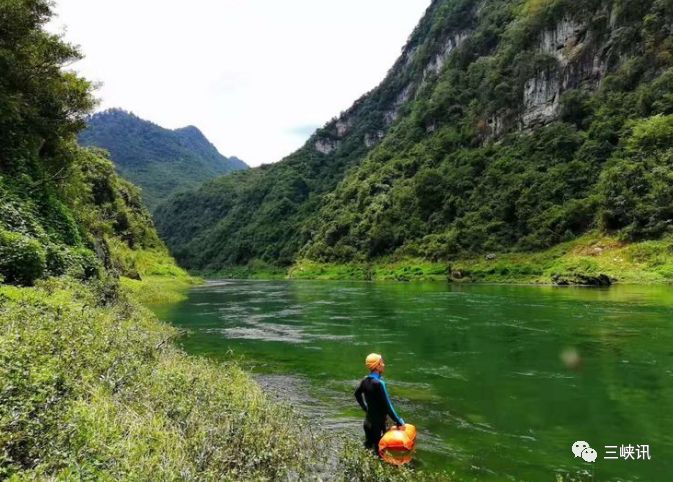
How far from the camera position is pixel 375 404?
1075cm

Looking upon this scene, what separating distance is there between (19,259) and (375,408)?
14335 mm

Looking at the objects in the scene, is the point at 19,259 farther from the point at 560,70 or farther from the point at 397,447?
the point at 560,70

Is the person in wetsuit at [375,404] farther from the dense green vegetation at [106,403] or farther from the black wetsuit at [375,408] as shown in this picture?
the dense green vegetation at [106,403]

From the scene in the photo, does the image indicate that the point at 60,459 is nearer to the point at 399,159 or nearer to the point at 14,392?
Answer: the point at 14,392

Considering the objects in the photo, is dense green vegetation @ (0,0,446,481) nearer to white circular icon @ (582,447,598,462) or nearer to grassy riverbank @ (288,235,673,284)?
white circular icon @ (582,447,598,462)

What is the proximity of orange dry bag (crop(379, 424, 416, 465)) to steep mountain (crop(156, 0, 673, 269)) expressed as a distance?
60.8m

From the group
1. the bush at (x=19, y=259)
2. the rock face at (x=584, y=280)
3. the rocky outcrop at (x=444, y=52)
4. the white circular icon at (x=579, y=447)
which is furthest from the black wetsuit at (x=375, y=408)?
the rocky outcrop at (x=444, y=52)

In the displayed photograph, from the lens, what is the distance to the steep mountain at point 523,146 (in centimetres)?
7362

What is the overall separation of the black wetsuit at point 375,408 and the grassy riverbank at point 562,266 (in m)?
50.3

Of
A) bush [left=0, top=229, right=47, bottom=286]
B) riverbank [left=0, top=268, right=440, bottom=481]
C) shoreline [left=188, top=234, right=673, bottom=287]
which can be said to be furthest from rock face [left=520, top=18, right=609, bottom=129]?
riverbank [left=0, top=268, right=440, bottom=481]

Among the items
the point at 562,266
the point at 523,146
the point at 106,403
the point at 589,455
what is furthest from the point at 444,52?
the point at 106,403

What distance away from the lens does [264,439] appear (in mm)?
9797

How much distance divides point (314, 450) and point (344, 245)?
377 feet

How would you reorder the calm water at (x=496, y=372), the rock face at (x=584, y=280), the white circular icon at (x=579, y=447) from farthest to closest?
the rock face at (x=584, y=280) < the calm water at (x=496, y=372) < the white circular icon at (x=579, y=447)
